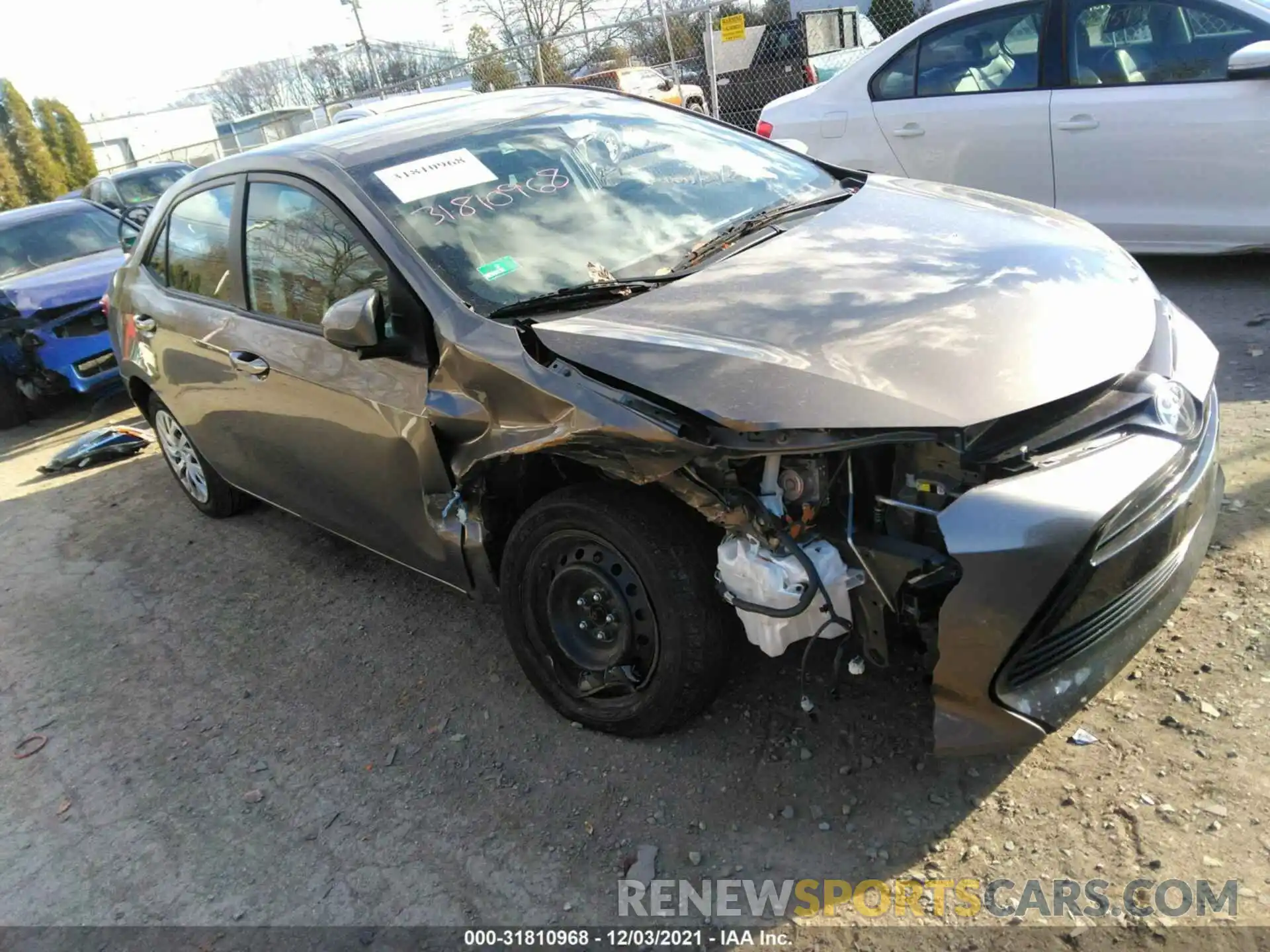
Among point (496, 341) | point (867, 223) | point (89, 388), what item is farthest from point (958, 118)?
point (89, 388)

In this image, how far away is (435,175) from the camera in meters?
3.18

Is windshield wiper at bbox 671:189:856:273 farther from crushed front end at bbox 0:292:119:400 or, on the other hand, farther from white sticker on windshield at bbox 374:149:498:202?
crushed front end at bbox 0:292:119:400

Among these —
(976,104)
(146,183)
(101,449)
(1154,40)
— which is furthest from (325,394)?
(146,183)

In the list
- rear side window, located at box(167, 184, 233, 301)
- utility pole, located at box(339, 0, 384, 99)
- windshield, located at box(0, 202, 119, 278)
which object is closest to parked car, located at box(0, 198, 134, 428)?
windshield, located at box(0, 202, 119, 278)

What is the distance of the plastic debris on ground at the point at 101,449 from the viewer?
251 inches

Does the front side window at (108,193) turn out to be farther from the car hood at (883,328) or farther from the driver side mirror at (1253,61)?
the driver side mirror at (1253,61)

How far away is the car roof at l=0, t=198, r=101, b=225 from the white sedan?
7019 mm

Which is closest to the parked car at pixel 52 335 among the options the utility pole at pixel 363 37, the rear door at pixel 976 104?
the rear door at pixel 976 104

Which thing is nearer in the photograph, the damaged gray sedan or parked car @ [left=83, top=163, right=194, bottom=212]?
the damaged gray sedan

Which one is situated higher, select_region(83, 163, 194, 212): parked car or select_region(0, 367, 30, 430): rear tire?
select_region(83, 163, 194, 212): parked car

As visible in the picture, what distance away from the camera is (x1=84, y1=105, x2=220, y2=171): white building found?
4412cm

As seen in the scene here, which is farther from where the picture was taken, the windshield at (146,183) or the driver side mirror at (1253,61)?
the windshield at (146,183)

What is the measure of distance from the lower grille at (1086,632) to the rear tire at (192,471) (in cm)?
390

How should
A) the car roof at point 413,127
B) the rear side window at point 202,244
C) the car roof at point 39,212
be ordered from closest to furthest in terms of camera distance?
the car roof at point 413,127
the rear side window at point 202,244
the car roof at point 39,212
